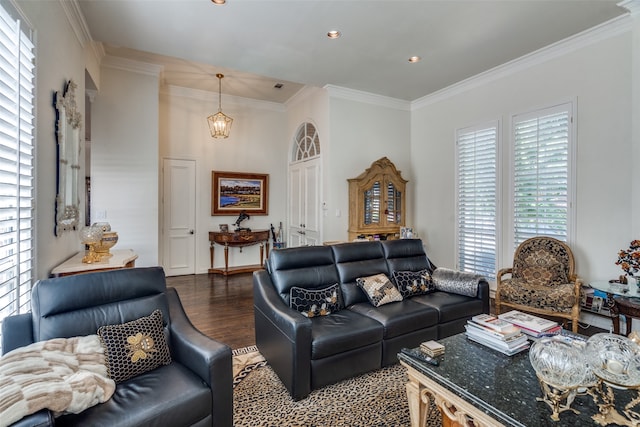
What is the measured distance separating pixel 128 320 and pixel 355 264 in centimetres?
196

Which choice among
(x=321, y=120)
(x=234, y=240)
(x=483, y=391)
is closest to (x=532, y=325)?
(x=483, y=391)

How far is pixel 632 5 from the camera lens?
2.88 m

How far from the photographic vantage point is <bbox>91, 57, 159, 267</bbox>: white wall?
4414 mm

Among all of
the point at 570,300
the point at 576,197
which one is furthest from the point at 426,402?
the point at 576,197

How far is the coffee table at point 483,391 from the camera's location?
133cm

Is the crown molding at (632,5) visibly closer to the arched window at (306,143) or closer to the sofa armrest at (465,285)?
the sofa armrest at (465,285)

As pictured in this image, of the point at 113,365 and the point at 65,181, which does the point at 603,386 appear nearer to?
the point at 113,365

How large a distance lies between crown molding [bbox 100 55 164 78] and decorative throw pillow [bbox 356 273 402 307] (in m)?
4.40

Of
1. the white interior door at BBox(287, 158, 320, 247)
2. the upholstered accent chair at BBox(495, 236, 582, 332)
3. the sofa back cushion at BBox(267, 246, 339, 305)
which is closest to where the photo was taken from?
the sofa back cushion at BBox(267, 246, 339, 305)

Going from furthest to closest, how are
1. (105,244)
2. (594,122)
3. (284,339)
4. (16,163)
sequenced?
(594,122) → (105,244) → (284,339) → (16,163)

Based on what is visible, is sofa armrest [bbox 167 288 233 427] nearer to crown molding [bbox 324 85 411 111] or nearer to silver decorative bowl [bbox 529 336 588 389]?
silver decorative bowl [bbox 529 336 588 389]

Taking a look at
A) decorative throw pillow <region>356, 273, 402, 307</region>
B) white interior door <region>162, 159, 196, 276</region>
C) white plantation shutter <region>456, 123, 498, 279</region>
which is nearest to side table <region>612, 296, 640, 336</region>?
white plantation shutter <region>456, 123, 498, 279</region>

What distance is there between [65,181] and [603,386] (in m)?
3.98

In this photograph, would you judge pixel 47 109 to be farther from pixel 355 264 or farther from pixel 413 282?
pixel 413 282
